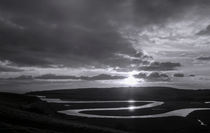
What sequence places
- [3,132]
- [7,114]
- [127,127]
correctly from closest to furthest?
1. [3,132]
2. [7,114]
3. [127,127]

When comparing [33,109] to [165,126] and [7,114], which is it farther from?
[165,126]

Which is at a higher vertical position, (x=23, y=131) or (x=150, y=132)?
(x=23, y=131)

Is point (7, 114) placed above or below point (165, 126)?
above

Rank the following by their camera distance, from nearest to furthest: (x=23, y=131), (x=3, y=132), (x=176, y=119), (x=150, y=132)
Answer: (x=3, y=132)
(x=23, y=131)
(x=150, y=132)
(x=176, y=119)

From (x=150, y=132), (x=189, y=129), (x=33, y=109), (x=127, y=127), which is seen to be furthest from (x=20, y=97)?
(x=189, y=129)

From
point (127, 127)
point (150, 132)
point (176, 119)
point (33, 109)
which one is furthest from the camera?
point (176, 119)

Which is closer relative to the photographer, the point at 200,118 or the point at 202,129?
the point at 202,129

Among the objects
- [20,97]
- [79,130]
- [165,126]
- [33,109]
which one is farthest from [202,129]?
[20,97]

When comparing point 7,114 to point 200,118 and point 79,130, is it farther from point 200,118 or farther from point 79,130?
point 200,118

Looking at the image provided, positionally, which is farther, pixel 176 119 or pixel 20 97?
pixel 20 97
